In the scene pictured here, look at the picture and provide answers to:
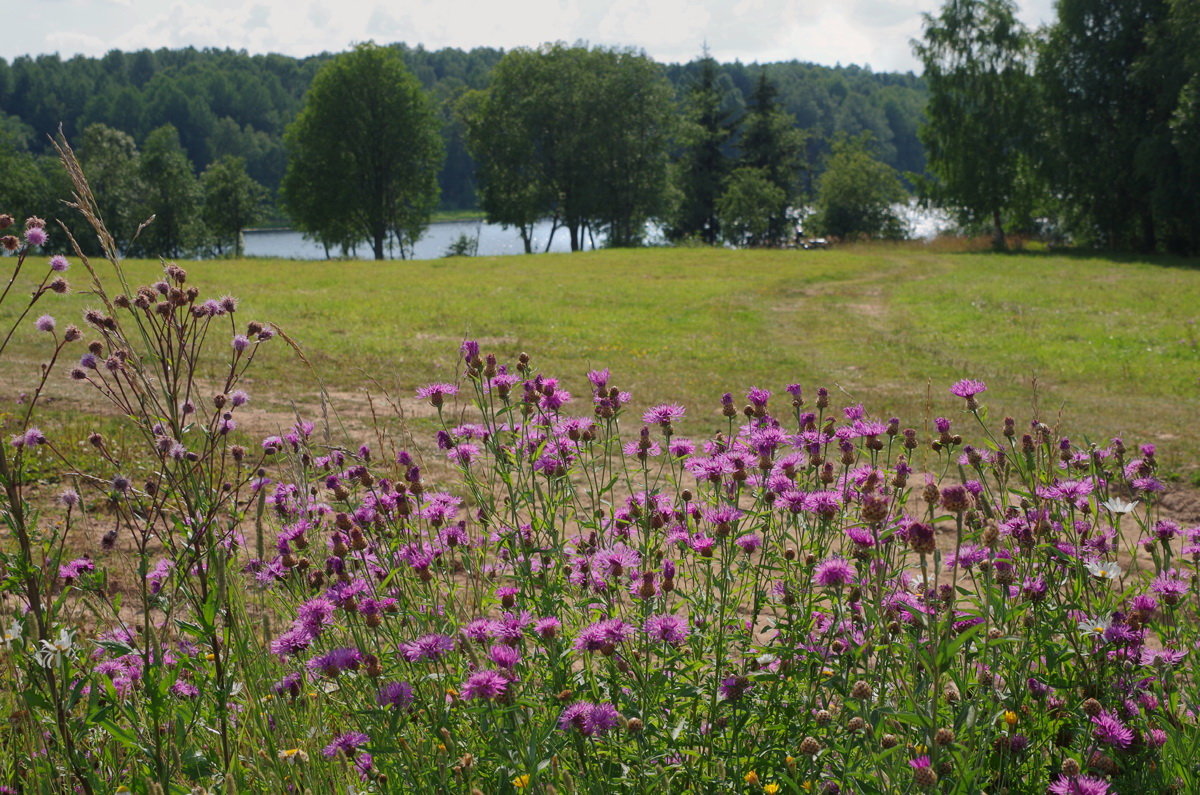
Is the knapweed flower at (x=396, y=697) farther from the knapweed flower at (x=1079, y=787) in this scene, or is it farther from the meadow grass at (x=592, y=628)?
the knapweed flower at (x=1079, y=787)

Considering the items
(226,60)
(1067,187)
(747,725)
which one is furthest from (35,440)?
(226,60)

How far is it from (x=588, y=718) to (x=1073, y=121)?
32.1 meters

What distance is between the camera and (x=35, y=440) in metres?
2.42

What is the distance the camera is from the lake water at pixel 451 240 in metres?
51.9

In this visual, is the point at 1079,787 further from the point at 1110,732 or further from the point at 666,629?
the point at 666,629

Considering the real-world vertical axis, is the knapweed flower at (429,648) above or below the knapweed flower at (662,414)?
A: below

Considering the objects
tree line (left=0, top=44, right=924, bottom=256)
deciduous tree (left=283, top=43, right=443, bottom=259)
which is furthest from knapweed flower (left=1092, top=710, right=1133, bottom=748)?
tree line (left=0, top=44, right=924, bottom=256)

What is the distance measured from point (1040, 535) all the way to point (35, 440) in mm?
2472

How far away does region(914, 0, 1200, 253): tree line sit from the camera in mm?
26766

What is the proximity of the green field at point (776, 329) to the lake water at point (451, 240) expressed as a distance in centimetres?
2346

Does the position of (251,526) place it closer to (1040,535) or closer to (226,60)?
(1040,535)

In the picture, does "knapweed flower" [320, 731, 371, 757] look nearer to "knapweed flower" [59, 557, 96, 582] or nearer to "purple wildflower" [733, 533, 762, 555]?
"knapweed flower" [59, 557, 96, 582]

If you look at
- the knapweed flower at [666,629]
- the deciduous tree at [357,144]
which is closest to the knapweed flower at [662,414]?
the knapweed flower at [666,629]

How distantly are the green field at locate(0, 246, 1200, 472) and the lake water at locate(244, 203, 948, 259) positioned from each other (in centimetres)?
2346
